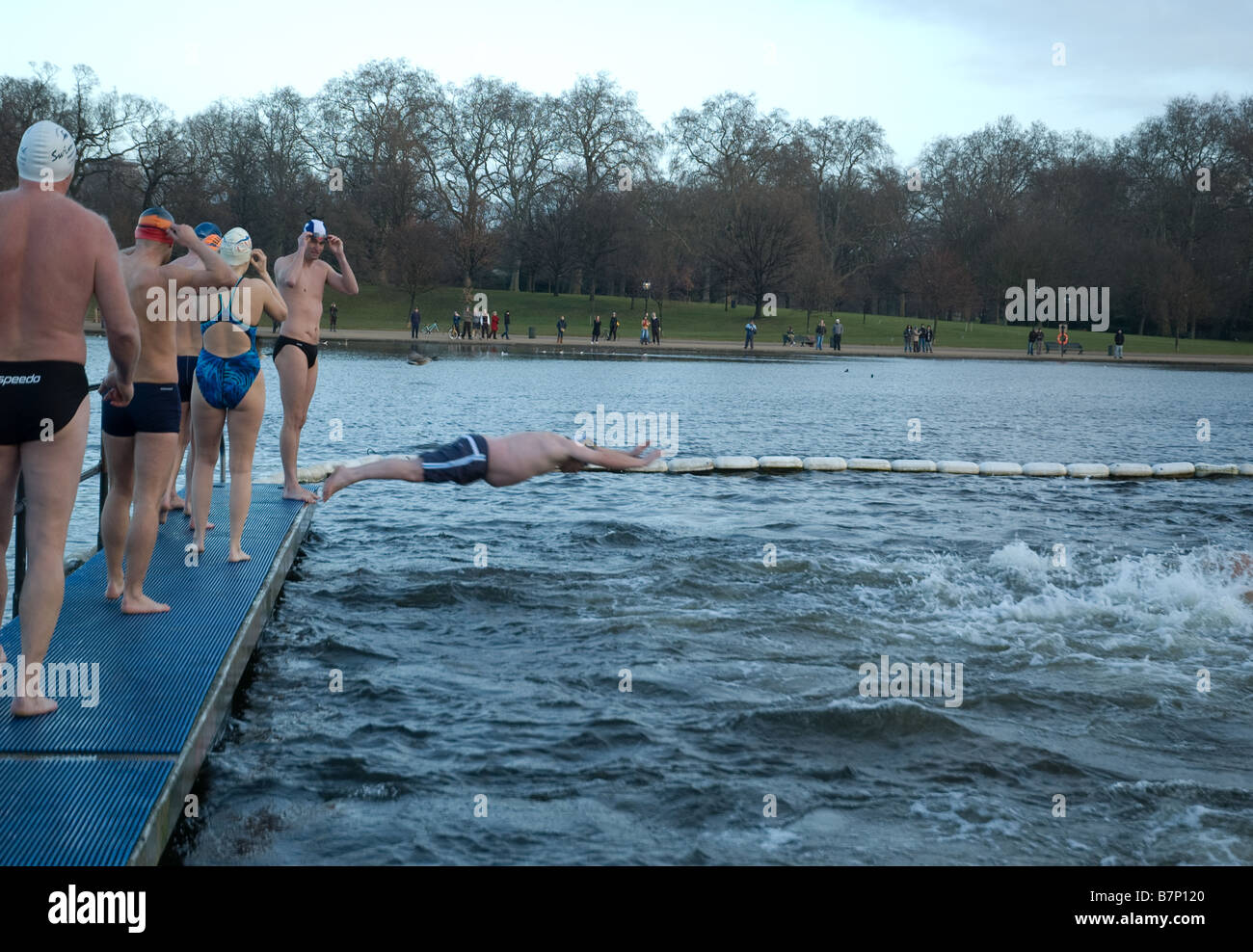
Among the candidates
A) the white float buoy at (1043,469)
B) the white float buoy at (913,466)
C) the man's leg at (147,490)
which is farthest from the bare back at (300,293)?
the white float buoy at (1043,469)

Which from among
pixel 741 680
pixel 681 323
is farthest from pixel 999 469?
pixel 681 323

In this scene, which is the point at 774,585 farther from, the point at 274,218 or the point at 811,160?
the point at 811,160

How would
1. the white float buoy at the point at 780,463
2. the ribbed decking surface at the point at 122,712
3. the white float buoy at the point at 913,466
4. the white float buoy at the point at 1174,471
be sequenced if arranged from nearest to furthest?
1. the ribbed decking surface at the point at 122,712
2. the white float buoy at the point at 780,463
3. the white float buoy at the point at 913,466
4. the white float buoy at the point at 1174,471

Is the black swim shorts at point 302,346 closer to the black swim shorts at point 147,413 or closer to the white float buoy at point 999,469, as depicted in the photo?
the black swim shorts at point 147,413

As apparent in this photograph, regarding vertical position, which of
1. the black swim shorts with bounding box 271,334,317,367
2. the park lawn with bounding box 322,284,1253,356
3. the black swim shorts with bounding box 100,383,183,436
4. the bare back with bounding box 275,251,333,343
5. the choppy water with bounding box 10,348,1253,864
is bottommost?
the choppy water with bounding box 10,348,1253,864

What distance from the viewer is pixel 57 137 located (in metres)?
5.23

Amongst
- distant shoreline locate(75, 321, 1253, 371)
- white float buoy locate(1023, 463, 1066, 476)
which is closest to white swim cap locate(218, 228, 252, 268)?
white float buoy locate(1023, 463, 1066, 476)

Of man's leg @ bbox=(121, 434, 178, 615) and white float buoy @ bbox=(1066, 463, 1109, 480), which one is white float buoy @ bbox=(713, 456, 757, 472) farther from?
man's leg @ bbox=(121, 434, 178, 615)

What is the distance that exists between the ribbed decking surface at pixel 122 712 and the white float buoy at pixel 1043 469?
13309 mm

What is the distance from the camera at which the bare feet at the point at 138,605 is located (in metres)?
7.18

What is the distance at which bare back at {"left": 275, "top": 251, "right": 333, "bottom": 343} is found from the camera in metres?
9.90

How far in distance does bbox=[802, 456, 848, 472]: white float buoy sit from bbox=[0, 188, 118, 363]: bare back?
1425 cm

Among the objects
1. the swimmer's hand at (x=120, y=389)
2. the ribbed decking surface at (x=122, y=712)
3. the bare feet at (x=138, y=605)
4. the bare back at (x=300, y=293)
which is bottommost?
the ribbed decking surface at (x=122, y=712)
